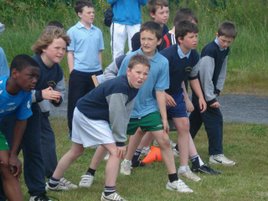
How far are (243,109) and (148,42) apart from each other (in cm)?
527

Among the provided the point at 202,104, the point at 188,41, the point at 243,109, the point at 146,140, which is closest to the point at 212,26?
the point at 243,109

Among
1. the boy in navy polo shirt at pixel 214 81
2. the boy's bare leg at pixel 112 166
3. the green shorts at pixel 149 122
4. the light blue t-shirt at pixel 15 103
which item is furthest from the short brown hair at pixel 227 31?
the light blue t-shirt at pixel 15 103

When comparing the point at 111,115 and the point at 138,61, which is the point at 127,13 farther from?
the point at 111,115

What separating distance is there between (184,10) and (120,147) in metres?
2.78

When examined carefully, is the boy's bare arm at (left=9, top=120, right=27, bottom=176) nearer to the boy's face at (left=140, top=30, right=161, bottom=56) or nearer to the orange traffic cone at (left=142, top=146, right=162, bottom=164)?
the boy's face at (left=140, top=30, right=161, bottom=56)

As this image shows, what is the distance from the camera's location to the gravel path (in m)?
12.7

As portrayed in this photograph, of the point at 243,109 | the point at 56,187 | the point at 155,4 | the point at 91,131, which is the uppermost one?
the point at 155,4

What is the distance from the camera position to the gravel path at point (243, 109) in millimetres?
12672

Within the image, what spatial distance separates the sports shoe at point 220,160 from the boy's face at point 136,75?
229 cm

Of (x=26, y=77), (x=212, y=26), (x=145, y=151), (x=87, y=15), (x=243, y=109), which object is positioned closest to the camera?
(x=26, y=77)

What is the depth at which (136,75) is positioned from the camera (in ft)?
25.1

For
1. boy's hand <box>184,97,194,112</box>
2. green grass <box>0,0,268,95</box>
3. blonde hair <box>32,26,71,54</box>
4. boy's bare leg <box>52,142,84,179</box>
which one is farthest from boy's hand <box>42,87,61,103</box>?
green grass <box>0,0,268,95</box>

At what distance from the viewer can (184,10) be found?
10.0 m

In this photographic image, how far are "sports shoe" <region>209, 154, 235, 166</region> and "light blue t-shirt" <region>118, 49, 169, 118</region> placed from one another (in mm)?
1439
